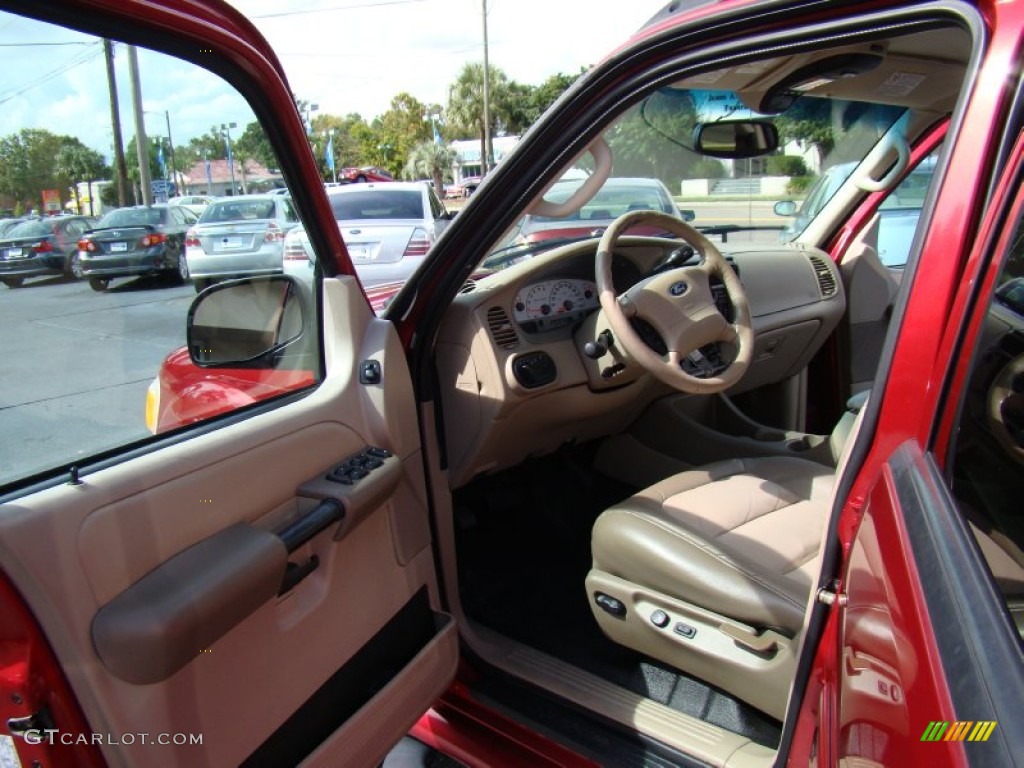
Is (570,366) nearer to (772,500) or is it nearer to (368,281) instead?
(772,500)

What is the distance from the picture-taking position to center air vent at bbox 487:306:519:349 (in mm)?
2309

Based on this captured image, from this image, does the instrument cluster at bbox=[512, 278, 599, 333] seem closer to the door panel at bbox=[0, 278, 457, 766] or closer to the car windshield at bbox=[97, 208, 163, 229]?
the door panel at bbox=[0, 278, 457, 766]

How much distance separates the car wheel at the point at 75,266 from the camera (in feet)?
4.27

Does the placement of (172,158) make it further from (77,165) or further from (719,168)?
(719,168)

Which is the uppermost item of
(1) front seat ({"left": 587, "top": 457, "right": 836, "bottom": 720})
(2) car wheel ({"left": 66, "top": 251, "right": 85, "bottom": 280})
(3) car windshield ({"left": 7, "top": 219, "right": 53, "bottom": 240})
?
(3) car windshield ({"left": 7, "top": 219, "right": 53, "bottom": 240})

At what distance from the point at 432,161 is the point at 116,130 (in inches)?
1585

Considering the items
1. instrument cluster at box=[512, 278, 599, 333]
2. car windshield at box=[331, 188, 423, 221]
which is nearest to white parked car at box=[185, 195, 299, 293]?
instrument cluster at box=[512, 278, 599, 333]

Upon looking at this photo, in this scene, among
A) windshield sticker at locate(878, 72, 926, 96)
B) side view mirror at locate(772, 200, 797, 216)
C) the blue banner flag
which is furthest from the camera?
the blue banner flag

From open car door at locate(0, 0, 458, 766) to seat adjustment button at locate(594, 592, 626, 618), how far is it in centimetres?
42

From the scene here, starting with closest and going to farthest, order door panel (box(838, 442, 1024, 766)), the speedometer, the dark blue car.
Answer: door panel (box(838, 442, 1024, 766)) < the dark blue car < the speedometer

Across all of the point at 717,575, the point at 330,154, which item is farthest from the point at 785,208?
the point at 330,154

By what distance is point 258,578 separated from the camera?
1.30 m

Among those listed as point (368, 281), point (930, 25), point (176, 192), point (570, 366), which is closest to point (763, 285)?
point (570, 366)

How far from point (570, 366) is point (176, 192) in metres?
1.35
